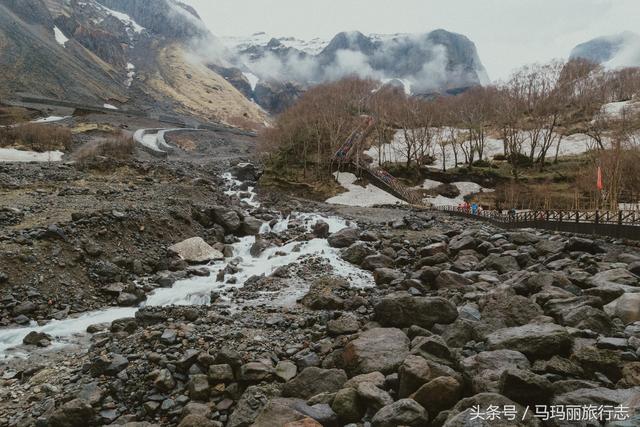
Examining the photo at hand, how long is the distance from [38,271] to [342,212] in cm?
2161

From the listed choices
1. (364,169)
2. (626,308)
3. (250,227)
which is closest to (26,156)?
(250,227)

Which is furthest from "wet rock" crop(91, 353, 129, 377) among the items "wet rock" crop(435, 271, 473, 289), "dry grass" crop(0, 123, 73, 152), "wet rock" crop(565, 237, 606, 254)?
"dry grass" crop(0, 123, 73, 152)

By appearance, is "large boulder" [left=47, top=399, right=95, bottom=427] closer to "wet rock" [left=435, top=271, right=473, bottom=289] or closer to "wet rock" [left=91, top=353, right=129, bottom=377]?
"wet rock" [left=91, top=353, right=129, bottom=377]

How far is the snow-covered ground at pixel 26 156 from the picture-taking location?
3644 cm

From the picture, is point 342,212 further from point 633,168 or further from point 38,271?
point 633,168

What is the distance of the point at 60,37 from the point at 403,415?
6957 inches

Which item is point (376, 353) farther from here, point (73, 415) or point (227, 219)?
point (227, 219)

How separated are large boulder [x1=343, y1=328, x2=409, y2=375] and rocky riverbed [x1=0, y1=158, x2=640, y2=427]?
0.03 metres

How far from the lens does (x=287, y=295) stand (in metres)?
14.2

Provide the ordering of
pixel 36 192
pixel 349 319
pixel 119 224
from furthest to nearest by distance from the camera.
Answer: pixel 36 192, pixel 119 224, pixel 349 319

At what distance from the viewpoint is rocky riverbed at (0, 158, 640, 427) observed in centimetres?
599

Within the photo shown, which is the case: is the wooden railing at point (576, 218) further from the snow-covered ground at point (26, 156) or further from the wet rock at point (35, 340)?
the snow-covered ground at point (26, 156)

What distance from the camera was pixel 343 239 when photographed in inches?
833

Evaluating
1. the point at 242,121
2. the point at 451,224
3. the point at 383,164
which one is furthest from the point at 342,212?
the point at 242,121
